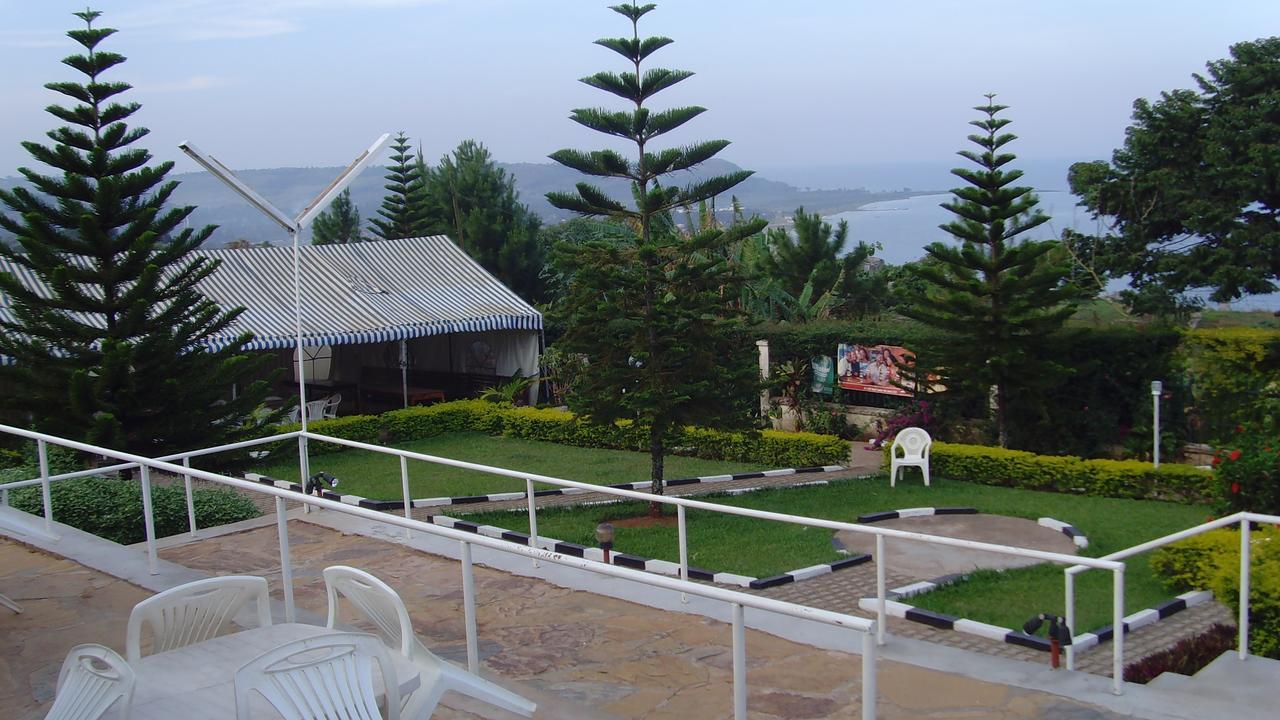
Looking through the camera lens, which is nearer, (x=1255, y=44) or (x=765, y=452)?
(x=765, y=452)

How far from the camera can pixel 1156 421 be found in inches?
498

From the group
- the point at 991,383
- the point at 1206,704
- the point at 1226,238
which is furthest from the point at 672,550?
the point at 1226,238

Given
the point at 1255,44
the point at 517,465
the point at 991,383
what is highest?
the point at 1255,44

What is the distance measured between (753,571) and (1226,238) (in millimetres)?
14639

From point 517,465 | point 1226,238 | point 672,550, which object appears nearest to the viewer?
point 672,550

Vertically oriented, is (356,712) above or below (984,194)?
below

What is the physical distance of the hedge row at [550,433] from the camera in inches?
576

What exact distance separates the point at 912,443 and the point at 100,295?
10.2 metres

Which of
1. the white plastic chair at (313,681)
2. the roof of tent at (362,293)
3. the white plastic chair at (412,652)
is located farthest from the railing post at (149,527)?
the roof of tent at (362,293)

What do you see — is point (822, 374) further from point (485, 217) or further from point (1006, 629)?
point (485, 217)

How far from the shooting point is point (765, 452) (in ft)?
49.3

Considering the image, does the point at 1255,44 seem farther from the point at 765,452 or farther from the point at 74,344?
the point at 74,344

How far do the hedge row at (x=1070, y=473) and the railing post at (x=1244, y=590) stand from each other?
279 inches

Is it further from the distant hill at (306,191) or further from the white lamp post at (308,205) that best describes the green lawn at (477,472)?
the distant hill at (306,191)
